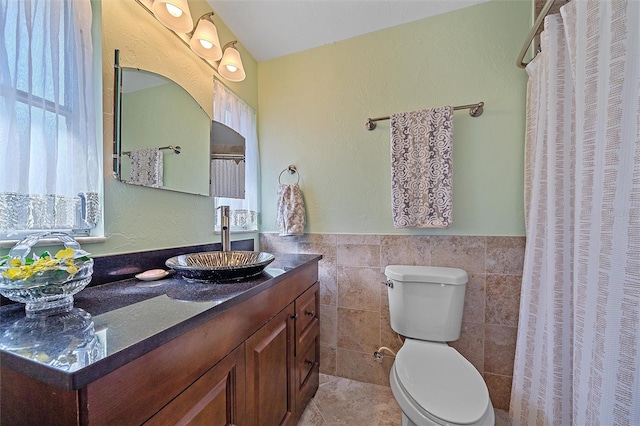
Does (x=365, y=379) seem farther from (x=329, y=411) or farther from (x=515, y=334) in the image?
(x=515, y=334)

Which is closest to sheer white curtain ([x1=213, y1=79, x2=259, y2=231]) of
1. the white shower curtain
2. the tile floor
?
the tile floor

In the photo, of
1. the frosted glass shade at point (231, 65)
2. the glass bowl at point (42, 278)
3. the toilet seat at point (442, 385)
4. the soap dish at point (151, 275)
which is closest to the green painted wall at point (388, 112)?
the frosted glass shade at point (231, 65)

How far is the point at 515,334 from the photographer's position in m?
1.38

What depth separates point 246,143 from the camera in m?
1.82

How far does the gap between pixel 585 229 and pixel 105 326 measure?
4.54 feet

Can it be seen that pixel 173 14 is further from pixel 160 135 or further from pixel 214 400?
pixel 214 400

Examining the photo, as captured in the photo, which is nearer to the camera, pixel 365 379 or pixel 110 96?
pixel 110 96

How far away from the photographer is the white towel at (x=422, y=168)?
1.43 m

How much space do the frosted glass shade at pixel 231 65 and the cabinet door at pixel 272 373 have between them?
142 cm

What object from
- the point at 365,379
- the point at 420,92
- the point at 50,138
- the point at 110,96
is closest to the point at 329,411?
the point at 365,379

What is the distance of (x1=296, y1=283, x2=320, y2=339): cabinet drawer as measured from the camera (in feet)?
4.14

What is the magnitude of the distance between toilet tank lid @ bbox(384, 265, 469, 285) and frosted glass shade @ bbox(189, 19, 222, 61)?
1603 mm

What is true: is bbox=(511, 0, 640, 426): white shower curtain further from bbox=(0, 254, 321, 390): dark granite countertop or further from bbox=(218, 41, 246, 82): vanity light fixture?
bbox=(218, 41, 246, 82): vanity light fixture

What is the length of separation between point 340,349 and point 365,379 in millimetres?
246
